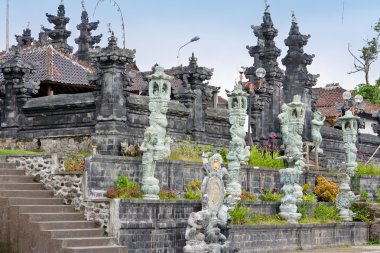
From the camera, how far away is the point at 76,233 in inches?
851

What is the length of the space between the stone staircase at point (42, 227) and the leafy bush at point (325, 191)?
42.5ft

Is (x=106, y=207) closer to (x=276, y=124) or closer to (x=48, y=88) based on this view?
(x=48, y=88)

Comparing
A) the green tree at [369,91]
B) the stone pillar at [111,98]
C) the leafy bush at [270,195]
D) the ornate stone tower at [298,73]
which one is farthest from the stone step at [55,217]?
the green tree at [369,91]

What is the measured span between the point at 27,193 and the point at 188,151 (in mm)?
7350

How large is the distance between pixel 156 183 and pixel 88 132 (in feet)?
16.2

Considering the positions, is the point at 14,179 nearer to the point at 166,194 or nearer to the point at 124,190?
the point at 124,190

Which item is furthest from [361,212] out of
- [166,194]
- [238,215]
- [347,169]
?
[166,194]

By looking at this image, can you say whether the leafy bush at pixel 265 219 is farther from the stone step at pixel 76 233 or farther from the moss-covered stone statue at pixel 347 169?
the stone step at pixel 76 233

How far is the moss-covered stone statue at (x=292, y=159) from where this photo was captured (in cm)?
2836

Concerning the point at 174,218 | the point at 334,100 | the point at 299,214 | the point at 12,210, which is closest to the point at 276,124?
the point at 299,214

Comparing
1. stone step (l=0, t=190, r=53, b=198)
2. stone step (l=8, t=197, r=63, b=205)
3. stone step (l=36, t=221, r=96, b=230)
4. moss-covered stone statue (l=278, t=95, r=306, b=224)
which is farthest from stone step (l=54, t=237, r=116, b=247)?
moss-covered stone statue (l=278, t=95, r=306, b=224)

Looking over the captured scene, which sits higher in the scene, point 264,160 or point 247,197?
point 264,160

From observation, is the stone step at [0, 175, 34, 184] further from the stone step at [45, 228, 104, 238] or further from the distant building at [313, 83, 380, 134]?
the distant building at [313, 83, 380, 134]

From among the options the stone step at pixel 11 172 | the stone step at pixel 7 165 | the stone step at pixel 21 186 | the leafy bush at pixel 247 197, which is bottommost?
the leafy bush at pixel 247 197
